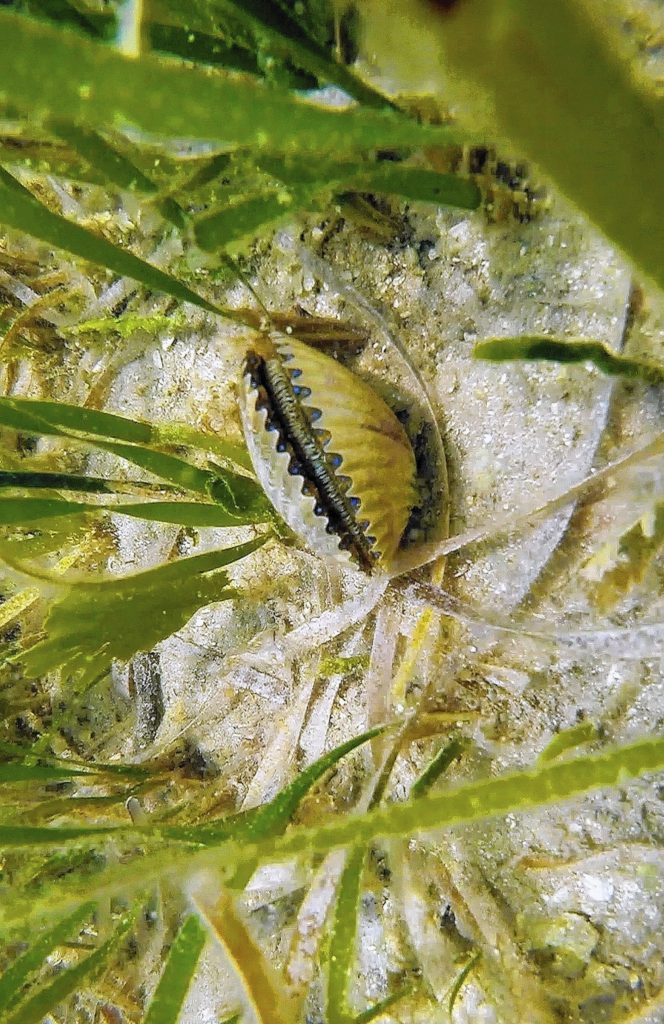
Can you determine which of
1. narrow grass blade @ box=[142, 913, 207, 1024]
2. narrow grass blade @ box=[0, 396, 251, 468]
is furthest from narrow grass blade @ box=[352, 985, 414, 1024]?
narrow grass blade @ box=[0, 396, 251, 468]

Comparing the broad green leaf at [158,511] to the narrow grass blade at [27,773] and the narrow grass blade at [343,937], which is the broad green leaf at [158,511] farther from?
the narrow grass blade at [343,937]

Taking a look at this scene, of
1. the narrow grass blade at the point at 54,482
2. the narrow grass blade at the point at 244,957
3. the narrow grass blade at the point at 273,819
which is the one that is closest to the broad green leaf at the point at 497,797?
the narrow grass blade at the point at 273,819

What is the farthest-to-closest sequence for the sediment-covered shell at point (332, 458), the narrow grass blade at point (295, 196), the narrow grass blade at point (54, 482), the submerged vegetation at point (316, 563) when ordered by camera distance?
the narrow grass blade at point (54, 482) < the sediment-covered shell at point (332, 458) < the narrow grass blade at point (295, 196) < the submerged vegetation at point (316, 563)

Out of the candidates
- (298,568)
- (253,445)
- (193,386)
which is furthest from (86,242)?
(298,568)

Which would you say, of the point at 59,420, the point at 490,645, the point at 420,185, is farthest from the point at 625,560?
the point at 59,420

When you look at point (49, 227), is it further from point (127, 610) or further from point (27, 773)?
point (27, 773)

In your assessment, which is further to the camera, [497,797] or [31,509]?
[31,509]

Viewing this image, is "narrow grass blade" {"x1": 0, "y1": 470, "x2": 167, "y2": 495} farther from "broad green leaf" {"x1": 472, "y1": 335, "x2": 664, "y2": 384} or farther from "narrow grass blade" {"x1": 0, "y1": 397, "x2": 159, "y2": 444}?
"broad green leaf" {"x1": 472, "y1": 335, "x2": 664, "y2": 384}

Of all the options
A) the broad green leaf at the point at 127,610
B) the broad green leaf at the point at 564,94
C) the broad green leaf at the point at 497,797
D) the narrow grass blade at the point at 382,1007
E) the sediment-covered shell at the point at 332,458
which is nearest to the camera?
the broad green leaf at the point at 564,94
